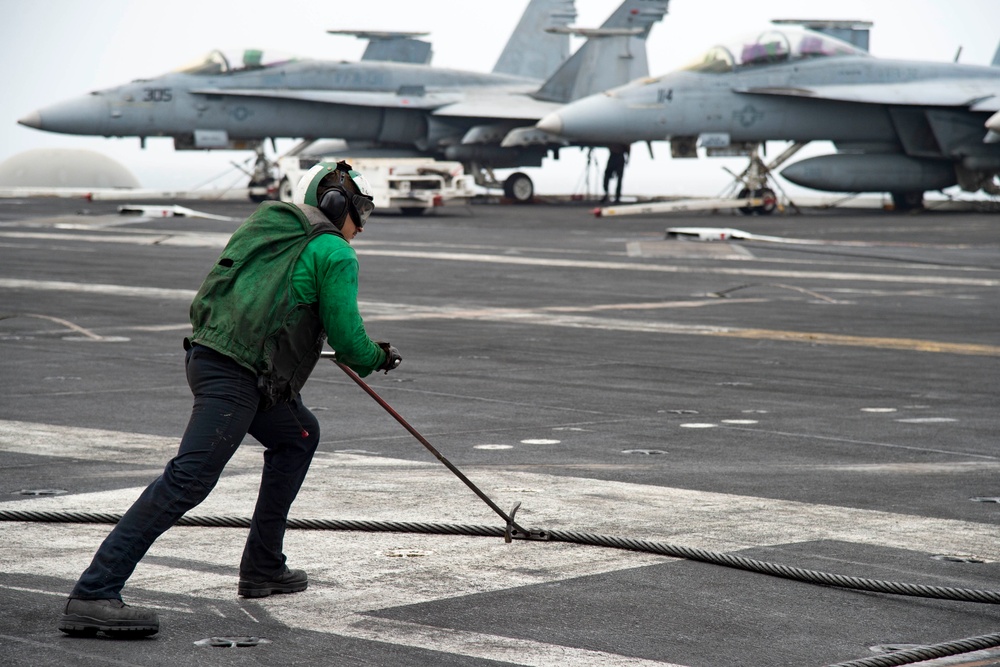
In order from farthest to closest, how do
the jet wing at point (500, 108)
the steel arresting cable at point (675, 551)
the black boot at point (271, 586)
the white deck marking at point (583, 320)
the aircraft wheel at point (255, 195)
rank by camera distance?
the jet wing at point (500, 108), the aircraft wheel at point (255, 195), the white deck marking at point (583, 320), the black boot at point (271, 586), the steel arresting cable at point (675, 551)

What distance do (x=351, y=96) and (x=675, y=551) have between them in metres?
42.2

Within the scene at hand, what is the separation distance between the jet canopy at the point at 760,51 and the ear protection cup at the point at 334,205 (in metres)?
37.7

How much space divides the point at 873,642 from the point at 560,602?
1077 millimetres

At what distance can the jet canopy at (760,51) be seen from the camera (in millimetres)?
41344

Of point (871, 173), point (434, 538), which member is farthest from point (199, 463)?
point (871, 173)

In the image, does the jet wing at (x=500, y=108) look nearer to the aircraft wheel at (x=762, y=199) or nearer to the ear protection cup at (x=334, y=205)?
the aircraft wheel at (x=762, y=199)

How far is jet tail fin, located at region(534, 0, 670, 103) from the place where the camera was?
51594mm

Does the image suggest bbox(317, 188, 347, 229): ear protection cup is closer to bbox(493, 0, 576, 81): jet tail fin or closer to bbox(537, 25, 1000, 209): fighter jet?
bbox(537, 25, 1000, 209): fighter jet

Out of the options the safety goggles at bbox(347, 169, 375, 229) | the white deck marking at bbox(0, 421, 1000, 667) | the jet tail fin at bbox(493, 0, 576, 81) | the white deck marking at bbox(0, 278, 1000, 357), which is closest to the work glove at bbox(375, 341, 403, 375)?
the safety goggles at bbox(347, 169, 375, 229)

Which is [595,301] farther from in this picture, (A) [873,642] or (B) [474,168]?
(B) [474,168]

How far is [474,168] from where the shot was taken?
50188 mm

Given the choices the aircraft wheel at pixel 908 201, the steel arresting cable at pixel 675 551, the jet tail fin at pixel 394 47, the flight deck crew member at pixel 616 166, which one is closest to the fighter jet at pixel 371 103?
the flight deck crew member at pixel 616 166

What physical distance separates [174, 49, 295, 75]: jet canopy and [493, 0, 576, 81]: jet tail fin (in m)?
17.6

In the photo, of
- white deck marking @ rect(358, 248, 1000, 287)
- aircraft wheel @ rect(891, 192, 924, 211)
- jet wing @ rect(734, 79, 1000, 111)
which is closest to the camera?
white deck marking @ rect(358, 248, 1000, 287)
